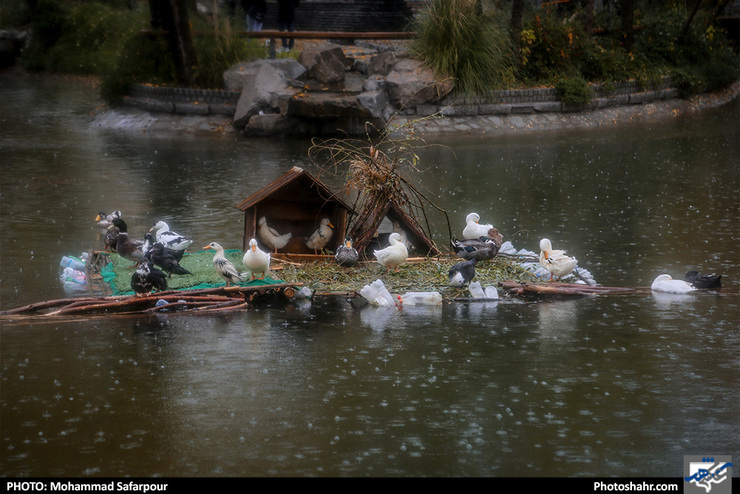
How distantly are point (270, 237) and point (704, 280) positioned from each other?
3.78 metres

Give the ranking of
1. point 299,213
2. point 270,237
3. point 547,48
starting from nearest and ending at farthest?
point 270,237 → point 299,213 → point 547,48

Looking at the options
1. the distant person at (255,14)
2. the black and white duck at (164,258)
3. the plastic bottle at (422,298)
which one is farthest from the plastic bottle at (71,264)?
the distant person at (255,14)

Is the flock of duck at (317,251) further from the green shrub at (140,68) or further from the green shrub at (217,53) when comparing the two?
the green shrub at (140,68)

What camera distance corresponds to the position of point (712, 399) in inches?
201

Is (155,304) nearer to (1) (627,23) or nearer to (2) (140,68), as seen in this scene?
(2) (140,68)

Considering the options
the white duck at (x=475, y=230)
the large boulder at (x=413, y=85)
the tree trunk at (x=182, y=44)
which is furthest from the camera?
the tree trunk at (x=182, y=44)

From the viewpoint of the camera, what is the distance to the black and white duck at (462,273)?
7219 millimetres

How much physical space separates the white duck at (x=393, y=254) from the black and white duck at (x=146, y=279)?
1.84 meters

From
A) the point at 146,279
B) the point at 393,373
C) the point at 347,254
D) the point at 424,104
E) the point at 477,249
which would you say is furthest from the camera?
the point at 424,104

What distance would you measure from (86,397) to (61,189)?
7.07 m

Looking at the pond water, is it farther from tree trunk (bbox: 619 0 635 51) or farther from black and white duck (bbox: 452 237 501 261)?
tree trunk (bbox: 619 0 635 51)

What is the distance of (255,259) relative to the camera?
7020 millimetres

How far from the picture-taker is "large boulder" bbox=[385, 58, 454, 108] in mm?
16594

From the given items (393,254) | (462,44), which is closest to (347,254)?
(393,254)
